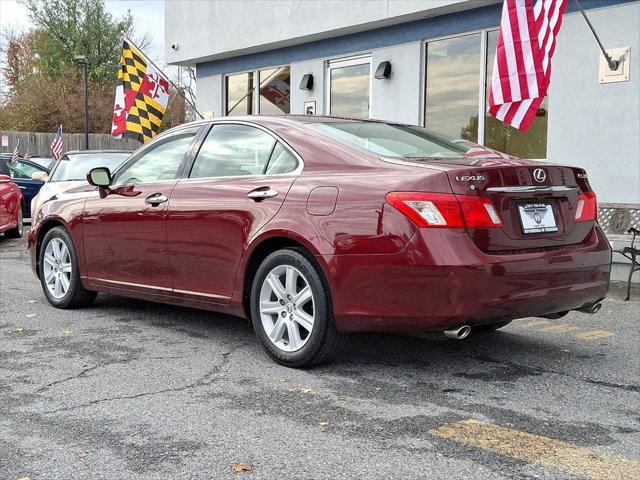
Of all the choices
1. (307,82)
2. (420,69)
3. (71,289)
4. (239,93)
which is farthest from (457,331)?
(239,93)

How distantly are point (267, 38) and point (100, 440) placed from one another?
38.7 feet

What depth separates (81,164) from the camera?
10977 millimetres

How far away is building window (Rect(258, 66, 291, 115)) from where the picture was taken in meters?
14.5

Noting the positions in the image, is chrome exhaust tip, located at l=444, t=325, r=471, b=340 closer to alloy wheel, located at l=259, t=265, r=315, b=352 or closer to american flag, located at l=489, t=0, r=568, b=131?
alloy wheel, located at l=259, t=265, r=315, b=352

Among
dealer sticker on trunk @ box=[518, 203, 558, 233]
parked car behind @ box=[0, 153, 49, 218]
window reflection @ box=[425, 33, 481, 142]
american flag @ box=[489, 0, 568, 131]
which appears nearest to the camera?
dealer sticker on trunk @ box=[518, 203, 558, 233]

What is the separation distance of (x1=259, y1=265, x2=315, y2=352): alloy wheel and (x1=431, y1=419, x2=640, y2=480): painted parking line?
1186mm

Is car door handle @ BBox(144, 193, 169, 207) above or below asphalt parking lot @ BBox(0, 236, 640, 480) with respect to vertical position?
above

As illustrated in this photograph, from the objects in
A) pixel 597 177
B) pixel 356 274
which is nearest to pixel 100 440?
pixel 356 274

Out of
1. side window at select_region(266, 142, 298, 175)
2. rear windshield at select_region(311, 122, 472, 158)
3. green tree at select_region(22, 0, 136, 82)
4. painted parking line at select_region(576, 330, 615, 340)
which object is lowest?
painted parking line at select_region(576, 330, 615, 340)

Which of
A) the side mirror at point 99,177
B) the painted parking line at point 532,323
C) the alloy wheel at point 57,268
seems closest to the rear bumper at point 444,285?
the painted parking line at point 532,323

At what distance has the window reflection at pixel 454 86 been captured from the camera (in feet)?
36.3

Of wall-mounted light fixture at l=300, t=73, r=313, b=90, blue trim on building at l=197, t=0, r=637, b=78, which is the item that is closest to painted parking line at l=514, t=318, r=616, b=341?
blue trim on building at l=197, t=0, r=637, b=78

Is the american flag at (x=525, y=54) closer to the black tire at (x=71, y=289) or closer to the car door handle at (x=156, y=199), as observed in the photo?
the car door handle at (x=156, y=199)

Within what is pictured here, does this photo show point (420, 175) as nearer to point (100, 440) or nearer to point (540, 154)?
point (100, 440)
